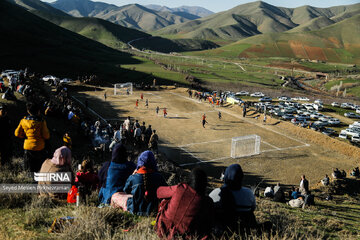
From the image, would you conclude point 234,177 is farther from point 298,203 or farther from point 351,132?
point 351,132

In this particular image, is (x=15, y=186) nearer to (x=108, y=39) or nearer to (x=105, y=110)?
(x=105, y=110)

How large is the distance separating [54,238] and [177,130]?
26.7 m

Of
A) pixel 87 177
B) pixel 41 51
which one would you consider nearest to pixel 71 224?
pixel 87 177

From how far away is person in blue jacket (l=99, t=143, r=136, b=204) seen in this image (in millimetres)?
6061

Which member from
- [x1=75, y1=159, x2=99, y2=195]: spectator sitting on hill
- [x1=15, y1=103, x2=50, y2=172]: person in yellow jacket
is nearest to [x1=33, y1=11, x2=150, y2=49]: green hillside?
[x1=15, y1=103, x2=50, y2=172]: person in yellow jacket

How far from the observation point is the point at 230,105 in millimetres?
43312

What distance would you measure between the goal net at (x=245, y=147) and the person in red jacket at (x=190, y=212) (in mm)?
20569

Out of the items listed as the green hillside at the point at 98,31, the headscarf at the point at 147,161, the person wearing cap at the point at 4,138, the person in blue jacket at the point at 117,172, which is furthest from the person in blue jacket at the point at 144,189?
the green hillside at the point at 98,31

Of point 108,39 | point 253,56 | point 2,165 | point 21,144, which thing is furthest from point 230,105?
point 108,39

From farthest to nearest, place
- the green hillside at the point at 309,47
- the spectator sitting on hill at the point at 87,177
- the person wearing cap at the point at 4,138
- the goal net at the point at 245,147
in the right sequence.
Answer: the green hillside at the point at 309,47, the goal net at the point at 245,147, the person wearing cap at the point at 4,138, the spectator sitting on hill at the point at 87,177

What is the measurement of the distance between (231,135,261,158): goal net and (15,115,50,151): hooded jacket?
63.8 ft

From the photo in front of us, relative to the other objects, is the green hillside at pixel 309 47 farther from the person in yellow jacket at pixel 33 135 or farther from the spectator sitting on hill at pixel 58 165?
the spectator sitting on hill at pixel 58 165

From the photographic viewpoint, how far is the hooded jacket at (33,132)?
6805 mm

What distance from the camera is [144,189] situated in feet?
18.0
